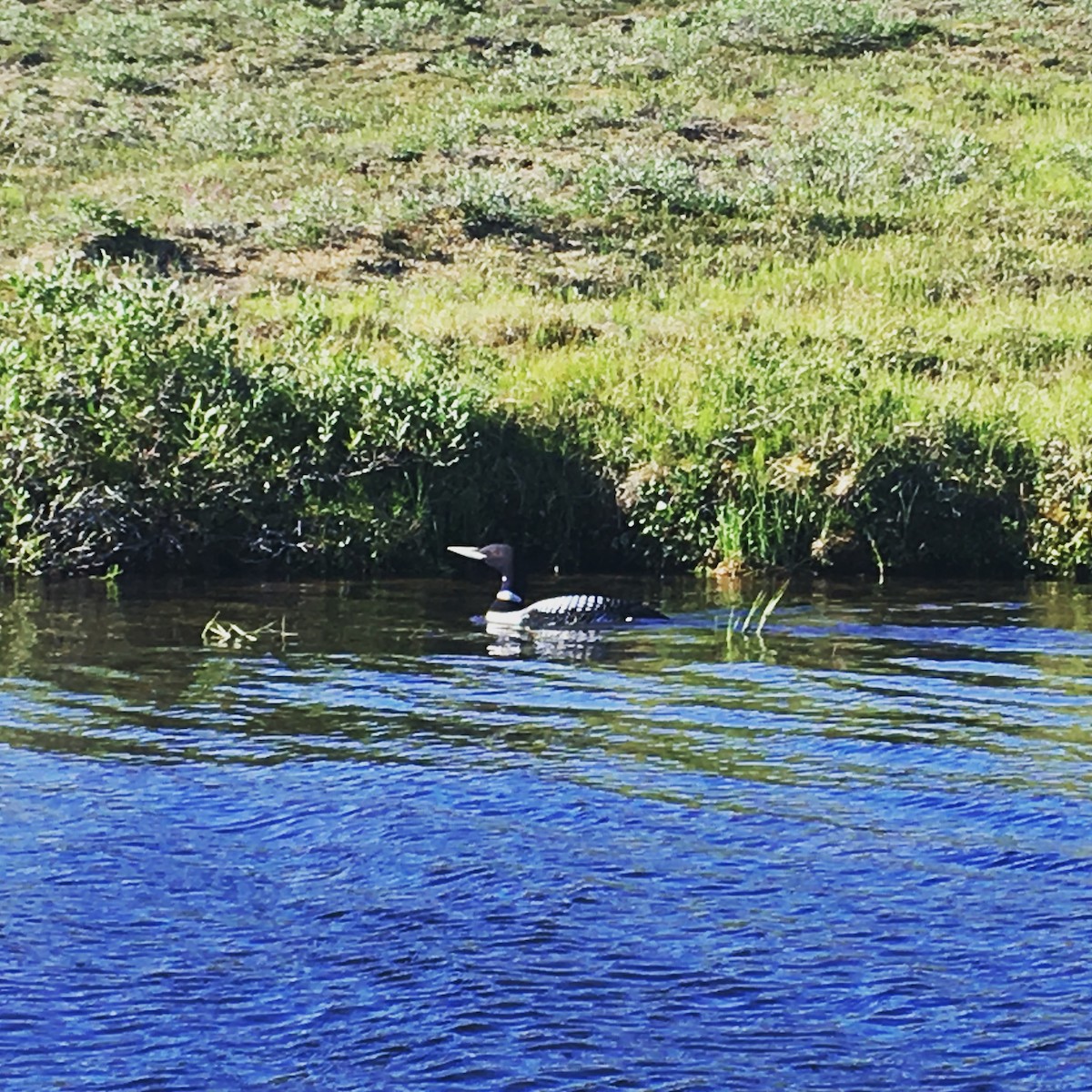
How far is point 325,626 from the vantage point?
15773mm

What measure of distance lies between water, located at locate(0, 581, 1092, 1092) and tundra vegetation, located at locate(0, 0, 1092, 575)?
8.97ft

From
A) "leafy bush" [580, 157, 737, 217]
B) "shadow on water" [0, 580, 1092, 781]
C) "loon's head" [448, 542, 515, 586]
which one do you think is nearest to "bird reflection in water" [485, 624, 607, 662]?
"shadow on water" [0, 580, 1092, 781]

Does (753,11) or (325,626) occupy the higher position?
(753,11)

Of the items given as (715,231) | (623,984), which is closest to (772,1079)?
(623,984)

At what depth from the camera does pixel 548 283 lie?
2697 cm

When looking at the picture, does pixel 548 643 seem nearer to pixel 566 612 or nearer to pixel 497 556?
pixel 566 612

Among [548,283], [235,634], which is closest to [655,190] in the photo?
[548,283]

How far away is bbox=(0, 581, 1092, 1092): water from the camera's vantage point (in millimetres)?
7465

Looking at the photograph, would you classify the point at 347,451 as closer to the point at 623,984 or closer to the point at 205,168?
the point at 623,984

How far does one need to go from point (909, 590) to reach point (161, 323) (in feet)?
22.2

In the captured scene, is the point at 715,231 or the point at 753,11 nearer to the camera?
the point at 715,231

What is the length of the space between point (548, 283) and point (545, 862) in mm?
18073

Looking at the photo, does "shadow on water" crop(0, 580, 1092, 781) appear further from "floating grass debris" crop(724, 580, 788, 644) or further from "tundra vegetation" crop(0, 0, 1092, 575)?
"tundra vegetation" crop(0, 0, 1092, 575)

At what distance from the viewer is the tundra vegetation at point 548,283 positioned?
17.8 metres
